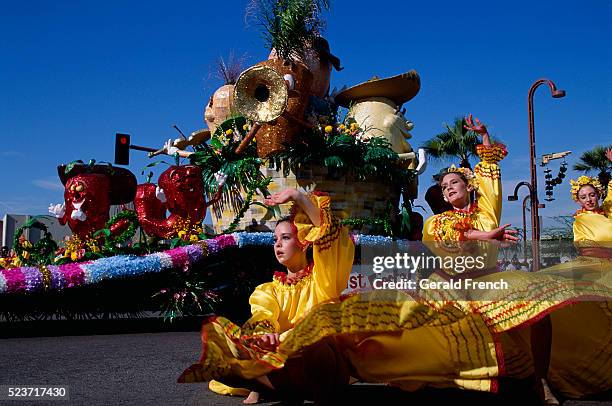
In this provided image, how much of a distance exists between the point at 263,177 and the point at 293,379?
6.64 m

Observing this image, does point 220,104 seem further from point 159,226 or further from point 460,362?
point 460,362

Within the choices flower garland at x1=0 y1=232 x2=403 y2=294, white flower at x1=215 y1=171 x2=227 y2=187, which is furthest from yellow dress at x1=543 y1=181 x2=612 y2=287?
white flower at x1=215 y1=171 x2=227 y2=187

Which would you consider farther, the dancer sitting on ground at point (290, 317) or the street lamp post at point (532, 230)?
the street lamp post at point (532, 230)

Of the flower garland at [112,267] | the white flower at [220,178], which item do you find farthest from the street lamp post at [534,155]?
the white flower at [220,178]

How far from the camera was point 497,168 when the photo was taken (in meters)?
4.40

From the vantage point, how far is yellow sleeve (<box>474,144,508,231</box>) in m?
4.19

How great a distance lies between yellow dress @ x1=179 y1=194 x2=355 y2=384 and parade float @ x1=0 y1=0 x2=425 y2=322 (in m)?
4.73

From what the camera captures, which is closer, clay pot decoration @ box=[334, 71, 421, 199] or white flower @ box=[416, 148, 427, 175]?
white flower @ box=[416, 148, 427, 175]

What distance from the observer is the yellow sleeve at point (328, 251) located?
3.83m

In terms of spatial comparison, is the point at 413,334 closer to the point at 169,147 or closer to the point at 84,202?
the point at 84,202

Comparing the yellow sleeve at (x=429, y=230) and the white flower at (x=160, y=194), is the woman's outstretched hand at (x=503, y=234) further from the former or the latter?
the white flower at (x=160, y=194)

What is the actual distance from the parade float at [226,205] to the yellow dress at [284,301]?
4730 millimetres

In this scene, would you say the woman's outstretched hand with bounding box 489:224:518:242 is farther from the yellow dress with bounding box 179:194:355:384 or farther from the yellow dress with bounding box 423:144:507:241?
the yellow dress with bounding box 179:194:355:384

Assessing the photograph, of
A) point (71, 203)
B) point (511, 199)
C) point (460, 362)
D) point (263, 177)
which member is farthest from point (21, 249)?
point (511, 199)
